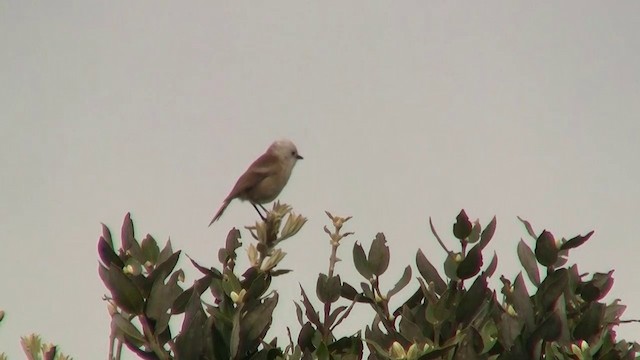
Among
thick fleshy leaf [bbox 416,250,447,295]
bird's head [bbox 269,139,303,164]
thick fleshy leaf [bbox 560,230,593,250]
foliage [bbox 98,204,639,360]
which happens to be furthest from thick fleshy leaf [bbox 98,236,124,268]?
bird's head [bbox 269,139,303,164]

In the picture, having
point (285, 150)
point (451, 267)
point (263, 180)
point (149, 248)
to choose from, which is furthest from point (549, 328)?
point (285, 150)

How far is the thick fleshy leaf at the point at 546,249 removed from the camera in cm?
238

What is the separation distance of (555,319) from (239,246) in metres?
0.92

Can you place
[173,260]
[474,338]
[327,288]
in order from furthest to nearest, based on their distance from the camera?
[327,288] < [173,260] < [474,338]

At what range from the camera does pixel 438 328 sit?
83.5 inches

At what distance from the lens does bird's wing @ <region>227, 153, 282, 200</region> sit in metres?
6.86

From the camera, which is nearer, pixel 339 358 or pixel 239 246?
pixel 339 358

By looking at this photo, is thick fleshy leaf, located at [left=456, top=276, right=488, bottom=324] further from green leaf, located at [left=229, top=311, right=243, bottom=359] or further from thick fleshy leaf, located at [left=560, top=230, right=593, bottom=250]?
green leaf, located at [left=229, top=311, right=243, bottom=359]

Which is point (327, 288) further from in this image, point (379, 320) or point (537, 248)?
point (537, 248)

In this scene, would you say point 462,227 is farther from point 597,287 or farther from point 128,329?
point 128,329

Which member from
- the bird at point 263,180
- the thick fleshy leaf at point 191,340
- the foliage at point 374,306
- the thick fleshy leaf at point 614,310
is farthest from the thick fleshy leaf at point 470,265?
the bird at point 263,180

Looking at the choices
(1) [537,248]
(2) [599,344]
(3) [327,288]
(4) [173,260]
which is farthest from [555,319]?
(4) [173,260]

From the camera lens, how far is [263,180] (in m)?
6.98

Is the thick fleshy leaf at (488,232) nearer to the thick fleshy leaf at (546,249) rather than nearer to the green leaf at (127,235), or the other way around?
the thick fleshy leaf at (546,249)
